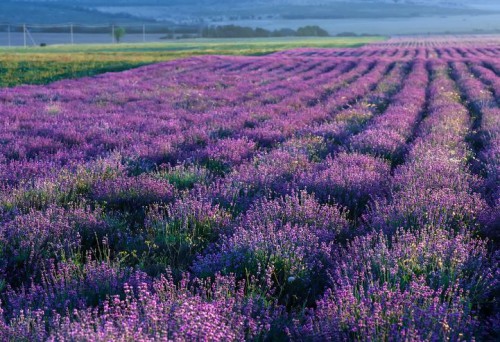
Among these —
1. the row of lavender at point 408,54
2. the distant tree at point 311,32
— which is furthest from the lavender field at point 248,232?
the distant tree at point 311,32

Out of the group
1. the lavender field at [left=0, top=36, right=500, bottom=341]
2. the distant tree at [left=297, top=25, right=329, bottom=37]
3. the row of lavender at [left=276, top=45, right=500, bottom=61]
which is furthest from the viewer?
the distant tree at [left=297, top=25, right=329, bottom=37]

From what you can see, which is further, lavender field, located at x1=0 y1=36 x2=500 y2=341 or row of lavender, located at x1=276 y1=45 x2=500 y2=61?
row of lavender, located at x1=276 y1=45 x2=500 y2=61

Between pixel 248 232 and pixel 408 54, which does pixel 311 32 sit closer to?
pixel 408 54

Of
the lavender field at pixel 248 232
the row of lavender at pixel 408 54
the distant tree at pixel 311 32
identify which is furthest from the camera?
the distant tree at pixel 311 32

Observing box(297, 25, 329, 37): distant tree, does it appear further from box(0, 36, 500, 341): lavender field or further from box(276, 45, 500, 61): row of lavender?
box(0, 36, 500, 341): lavender field

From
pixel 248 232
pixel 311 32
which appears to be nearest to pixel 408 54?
pixel 248 232

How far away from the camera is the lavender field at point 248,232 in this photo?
8.91 feet

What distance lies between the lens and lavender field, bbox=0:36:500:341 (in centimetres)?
271

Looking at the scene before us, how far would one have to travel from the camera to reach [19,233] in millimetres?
3975

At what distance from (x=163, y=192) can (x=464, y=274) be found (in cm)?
286

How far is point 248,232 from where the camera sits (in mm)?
3926

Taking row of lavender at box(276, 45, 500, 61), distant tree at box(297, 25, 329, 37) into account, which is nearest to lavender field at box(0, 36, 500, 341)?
row of lavender at box(276, 45, 500, 61)

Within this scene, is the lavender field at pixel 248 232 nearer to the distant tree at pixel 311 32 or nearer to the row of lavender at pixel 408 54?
the row of lavender at pixel 408 54

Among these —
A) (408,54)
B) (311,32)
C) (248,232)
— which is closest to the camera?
(248,232)
